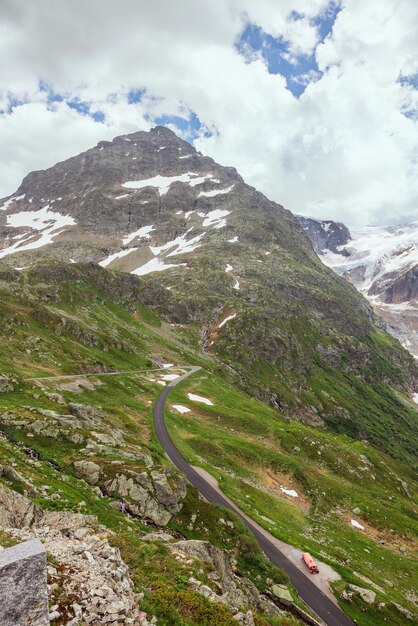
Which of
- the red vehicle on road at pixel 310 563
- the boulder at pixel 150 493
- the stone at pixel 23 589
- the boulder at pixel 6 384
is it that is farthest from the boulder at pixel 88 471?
the red vehicle on road at pixel 310 563

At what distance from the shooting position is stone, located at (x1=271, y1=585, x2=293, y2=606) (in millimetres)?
27578

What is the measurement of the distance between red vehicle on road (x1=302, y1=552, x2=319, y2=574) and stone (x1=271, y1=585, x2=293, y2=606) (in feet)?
31.8

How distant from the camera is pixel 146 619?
1311cm

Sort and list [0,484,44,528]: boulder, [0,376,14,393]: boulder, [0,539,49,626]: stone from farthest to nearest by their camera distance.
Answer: [0,376,14,393]: boulder < [0,484,44,528]: boulder < [0,539,49,626]: stone

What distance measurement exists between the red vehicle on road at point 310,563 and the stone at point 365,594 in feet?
11.5

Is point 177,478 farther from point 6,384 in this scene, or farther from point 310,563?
point 6,384

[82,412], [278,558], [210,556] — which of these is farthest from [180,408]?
[210,556]

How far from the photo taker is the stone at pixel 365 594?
3456 cm

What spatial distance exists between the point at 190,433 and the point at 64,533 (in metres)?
54.3

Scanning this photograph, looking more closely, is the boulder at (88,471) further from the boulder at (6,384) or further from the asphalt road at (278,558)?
the boulder at (6,384)

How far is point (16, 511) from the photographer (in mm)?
19844

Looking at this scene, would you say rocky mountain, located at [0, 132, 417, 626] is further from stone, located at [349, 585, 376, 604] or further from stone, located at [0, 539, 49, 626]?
stone, located at [0, 539, 49, 626]

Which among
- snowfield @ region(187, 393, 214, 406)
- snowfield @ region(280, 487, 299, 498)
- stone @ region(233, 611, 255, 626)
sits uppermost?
stone @ region(233, 611, 255, 626)

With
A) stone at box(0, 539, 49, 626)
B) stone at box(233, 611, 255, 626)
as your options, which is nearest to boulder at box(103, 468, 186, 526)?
stone at box(233, 611, 255, 626)
